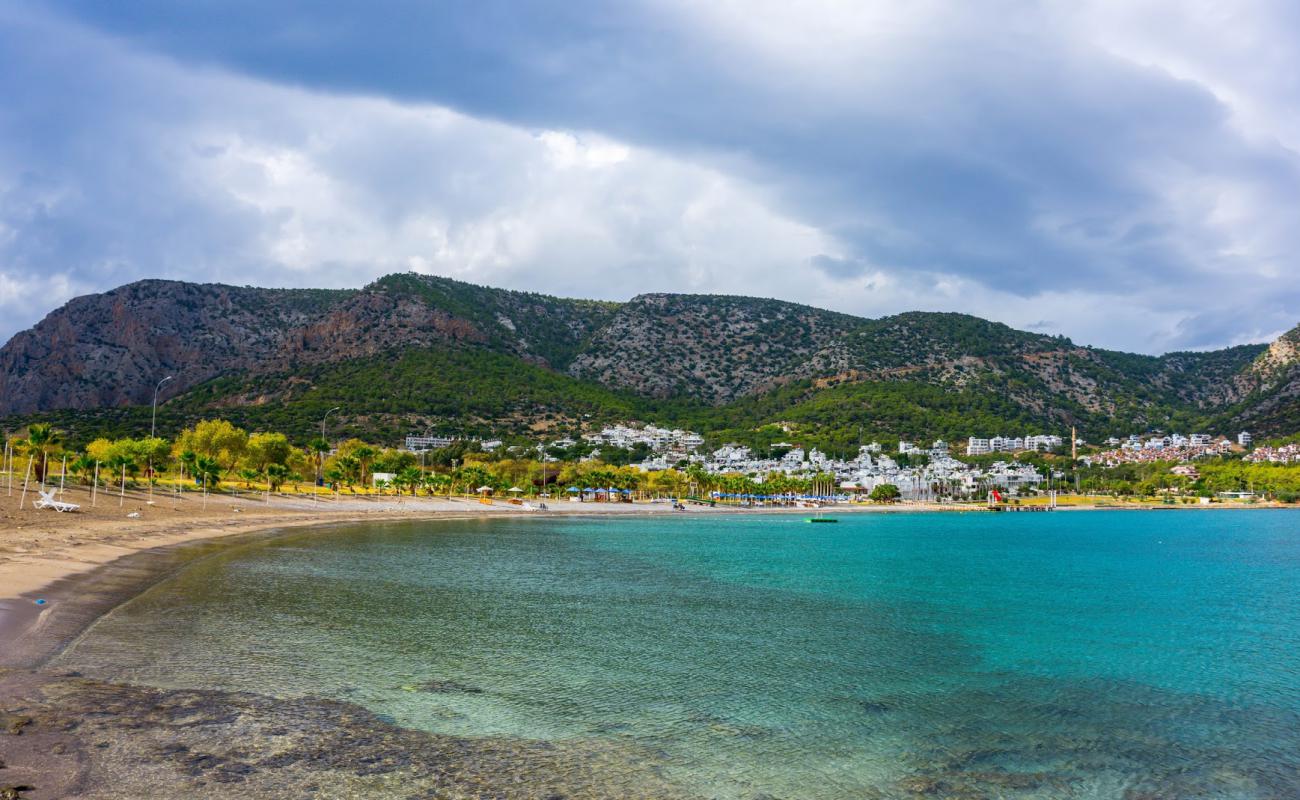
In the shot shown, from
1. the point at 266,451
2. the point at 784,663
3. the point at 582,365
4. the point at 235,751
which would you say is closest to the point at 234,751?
the point at 235,751

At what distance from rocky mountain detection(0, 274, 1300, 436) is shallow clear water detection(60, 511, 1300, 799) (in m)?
90.7

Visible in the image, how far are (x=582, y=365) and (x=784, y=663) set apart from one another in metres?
153

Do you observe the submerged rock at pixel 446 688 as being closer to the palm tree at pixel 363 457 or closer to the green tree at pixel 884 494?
the palm tree at pixel 363 457

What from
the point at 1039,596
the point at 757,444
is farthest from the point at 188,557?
the point at 757,444

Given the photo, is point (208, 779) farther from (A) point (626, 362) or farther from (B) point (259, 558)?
(A) point (626, 362)

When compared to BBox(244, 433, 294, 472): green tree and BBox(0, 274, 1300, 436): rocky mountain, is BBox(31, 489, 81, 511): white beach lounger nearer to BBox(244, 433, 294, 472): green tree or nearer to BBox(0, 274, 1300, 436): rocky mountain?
BBox(244, 433, 294, 472): green tree

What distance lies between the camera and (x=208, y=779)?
9641 mm

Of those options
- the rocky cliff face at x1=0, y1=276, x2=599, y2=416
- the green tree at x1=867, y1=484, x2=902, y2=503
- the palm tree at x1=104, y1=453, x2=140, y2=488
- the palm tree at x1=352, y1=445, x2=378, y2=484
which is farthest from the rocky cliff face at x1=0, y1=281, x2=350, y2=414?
the green tree at x1=867, y1=484, x2=902, y2=503

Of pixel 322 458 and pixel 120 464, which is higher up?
pixel 322 458

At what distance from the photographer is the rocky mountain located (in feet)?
436

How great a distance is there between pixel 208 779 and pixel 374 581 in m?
21.8

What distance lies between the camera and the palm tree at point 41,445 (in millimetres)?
52531

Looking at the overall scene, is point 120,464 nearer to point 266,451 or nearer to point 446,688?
point 266,451

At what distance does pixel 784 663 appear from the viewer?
19016 millimetres
